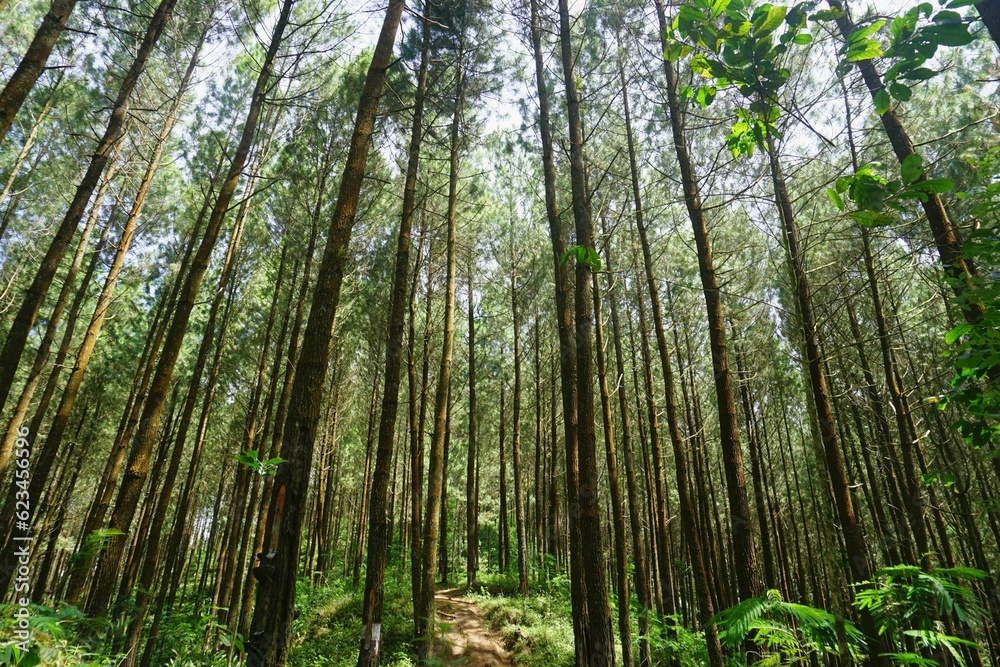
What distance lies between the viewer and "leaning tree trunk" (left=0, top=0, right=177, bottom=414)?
4.30 metres

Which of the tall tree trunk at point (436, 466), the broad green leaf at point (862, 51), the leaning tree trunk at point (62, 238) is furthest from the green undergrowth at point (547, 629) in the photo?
the leaning tree trunk at point (62, 238)

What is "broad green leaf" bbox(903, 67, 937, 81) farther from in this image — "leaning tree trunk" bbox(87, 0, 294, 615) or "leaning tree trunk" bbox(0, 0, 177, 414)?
"leaning tree trunk" bbox(0, 0, 177, 414)

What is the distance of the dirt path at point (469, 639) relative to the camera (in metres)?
9.41

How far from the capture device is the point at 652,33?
7.04 metres

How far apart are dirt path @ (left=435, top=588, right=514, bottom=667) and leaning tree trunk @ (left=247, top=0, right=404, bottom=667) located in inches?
236

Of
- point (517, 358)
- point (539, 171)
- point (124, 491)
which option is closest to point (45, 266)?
point (124, 491)

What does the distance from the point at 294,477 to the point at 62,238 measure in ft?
14.3

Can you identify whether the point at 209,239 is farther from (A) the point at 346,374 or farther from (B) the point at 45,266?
(A) the point at 346,374

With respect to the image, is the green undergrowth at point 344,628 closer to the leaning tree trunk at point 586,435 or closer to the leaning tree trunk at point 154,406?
the leaning tree trunk at point 154,406

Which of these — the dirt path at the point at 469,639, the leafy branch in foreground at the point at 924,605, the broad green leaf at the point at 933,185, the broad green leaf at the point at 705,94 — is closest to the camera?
the broad green leaf at the point at 933,185

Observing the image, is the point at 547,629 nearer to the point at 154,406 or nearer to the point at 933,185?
the point at 154,406

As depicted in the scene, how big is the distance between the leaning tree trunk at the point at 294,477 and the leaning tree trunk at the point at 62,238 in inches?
108

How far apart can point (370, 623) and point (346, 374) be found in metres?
12.6

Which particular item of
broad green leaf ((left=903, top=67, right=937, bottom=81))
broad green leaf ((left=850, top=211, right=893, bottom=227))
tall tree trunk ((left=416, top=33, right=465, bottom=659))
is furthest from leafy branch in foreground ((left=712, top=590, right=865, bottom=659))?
tall tree trunk ((left=416, top=33, right=465, bottom=659))
